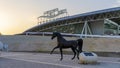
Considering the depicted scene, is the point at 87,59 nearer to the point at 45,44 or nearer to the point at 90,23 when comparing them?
the point at 45,44

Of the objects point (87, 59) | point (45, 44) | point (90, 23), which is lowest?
point (45, 44)

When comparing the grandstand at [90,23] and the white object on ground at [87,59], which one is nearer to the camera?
the white object on ground at [87,59]

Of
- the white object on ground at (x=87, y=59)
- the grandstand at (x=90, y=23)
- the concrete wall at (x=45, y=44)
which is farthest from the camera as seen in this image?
the grandstand at (x=90, y=23)

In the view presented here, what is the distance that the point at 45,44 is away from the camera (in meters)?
28.8

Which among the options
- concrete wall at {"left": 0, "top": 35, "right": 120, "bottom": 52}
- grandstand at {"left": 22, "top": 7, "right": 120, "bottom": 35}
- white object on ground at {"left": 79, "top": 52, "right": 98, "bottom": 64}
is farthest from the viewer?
grandstand at {"left": 22, "top": 7, "right": 120, "bottom": 35}

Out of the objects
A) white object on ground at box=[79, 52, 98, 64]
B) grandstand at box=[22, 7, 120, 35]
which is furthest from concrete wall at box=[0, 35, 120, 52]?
grandstand at box=[22, 7, 120, 35]

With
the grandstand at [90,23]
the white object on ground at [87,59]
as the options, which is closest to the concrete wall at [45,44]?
the white object on ground at [87,59]

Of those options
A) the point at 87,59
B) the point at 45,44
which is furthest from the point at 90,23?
the point at 87,59

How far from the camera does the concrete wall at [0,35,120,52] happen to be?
2547cm

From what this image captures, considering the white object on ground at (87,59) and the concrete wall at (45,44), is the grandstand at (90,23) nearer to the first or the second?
the concrete wall at (45,44)

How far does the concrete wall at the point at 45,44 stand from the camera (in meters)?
25.5

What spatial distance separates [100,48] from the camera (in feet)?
84.1

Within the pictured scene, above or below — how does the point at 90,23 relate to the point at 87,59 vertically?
above

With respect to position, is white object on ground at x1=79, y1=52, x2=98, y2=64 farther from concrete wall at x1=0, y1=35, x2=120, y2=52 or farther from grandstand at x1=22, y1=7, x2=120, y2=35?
grandstand at x1=22, y1=7, x2=120, y2=35
